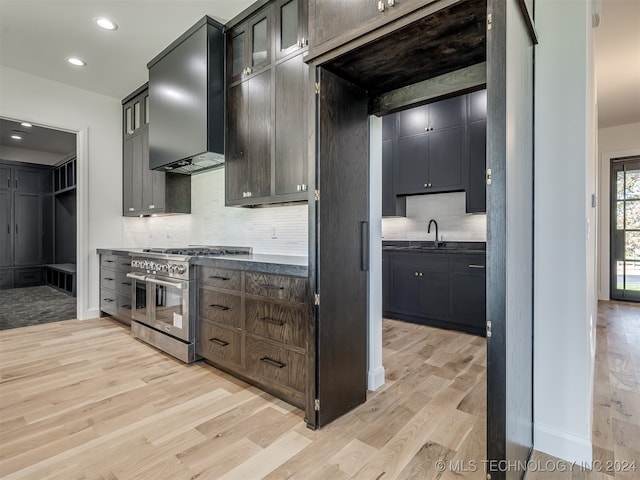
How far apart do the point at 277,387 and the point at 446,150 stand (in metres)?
3.24

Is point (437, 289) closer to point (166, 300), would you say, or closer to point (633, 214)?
point (166, 300)

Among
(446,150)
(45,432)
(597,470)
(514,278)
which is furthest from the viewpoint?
(446,150)

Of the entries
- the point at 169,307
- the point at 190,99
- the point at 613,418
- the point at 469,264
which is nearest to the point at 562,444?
the point at 613,418

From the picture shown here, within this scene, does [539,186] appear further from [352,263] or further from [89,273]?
[89,273]

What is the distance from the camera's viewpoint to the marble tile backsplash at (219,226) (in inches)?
115

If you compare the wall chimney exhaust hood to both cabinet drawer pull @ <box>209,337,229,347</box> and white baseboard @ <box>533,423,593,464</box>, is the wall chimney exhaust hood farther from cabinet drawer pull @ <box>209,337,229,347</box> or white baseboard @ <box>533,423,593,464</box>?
white baseboard @ <box>533,423,593,464</box>

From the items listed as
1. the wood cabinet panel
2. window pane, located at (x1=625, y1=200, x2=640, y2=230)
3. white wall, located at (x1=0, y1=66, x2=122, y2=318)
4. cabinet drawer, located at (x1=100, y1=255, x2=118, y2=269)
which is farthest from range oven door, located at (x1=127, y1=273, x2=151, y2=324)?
window pane, located at (x1=625, y1=200, x2=640, y2=230)

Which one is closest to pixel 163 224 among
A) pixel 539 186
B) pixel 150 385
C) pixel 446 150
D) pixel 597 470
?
pixel 150 385

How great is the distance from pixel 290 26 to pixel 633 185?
6.42 m

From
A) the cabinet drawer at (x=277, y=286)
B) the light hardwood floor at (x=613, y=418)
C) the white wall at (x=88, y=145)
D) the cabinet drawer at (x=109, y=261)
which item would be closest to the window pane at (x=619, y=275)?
the light hardwood floor at (x=613, y=418)

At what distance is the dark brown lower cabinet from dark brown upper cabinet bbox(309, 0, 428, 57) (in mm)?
1280

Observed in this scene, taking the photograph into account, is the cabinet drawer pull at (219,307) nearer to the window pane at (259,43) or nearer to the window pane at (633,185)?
the window pane at (259,43)

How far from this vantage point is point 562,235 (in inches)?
63.9

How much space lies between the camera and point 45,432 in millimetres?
1854
